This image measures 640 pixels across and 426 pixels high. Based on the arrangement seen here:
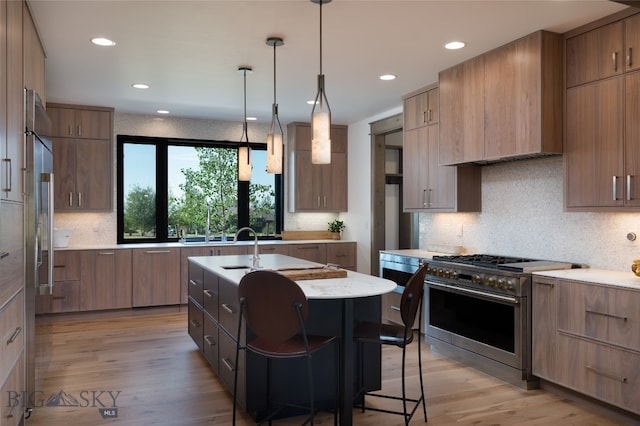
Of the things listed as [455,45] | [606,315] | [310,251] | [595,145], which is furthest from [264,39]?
[310,251]

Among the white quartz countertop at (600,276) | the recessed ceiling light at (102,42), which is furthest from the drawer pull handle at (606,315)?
the recessed ceiling light at (102,42)

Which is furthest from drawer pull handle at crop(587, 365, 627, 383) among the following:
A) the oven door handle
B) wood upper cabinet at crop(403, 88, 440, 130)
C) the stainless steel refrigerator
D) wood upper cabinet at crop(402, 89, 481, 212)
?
the stainless steel refrigerator

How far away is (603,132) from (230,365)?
9.70 feet

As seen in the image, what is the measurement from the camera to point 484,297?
153 inches

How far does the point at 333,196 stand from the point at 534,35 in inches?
161

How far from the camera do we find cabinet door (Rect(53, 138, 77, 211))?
19.4 ft

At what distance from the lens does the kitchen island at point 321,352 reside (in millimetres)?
2676

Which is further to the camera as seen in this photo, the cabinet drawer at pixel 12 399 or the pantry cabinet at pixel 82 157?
the pantry cabinet at pixel 82 157

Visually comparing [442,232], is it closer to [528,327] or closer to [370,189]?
Answer: [370,189]

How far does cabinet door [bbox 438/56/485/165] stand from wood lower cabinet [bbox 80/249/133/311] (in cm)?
391

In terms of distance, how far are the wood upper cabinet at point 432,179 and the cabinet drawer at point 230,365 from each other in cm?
251

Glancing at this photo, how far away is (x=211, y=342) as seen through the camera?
385cm

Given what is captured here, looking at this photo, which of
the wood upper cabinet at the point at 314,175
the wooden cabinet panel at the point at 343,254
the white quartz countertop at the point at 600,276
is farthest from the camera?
the wood upper cabinet at the point at 314,175

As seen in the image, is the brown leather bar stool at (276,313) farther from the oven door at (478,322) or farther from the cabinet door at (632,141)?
the cabinet door at (632,141)
